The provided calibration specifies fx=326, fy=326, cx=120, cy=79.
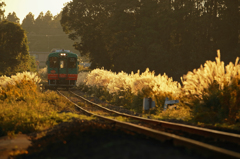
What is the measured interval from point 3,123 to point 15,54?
44.2 meters

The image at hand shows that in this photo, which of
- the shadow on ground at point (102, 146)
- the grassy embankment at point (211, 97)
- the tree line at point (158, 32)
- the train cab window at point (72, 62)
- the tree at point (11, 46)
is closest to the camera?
the shadow on ground at point (102, 146)

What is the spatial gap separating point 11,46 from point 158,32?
80.6ft

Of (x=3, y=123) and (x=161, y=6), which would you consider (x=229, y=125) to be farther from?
Result: (x=161, y=6)

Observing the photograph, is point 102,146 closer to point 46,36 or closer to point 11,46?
point 11,46

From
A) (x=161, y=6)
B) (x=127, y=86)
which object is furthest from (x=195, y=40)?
(x=127, y=86)

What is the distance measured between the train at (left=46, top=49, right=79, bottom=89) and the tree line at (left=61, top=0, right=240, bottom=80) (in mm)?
12511

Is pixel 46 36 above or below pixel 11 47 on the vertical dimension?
above

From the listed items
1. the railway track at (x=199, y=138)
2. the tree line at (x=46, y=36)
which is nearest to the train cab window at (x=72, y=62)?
the railway track at (x=199, y=138)

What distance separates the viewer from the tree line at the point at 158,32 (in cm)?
3666

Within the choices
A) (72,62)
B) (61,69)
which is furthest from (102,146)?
(72,62)

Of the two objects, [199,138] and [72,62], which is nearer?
[199,138]

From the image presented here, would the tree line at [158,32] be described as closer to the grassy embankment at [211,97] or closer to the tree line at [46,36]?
the grassy embankment at [211,97]

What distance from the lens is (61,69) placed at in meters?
28.9

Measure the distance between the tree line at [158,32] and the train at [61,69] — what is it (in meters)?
12.5
